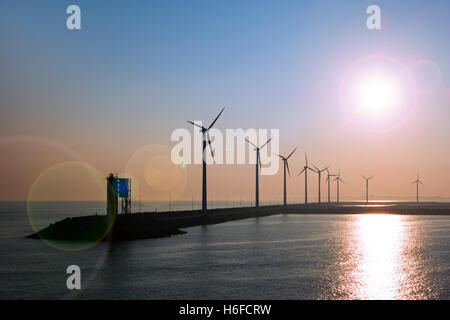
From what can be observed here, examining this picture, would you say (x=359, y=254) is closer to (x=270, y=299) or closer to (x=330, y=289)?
(x=330, y=289)

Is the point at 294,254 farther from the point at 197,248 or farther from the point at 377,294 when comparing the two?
the point at 377,294

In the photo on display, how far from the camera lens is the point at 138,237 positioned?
76625mm

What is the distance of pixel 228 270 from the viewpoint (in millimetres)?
44344

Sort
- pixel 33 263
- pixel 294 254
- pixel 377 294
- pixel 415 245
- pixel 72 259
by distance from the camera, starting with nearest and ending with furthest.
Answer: pixel 377 294 < pixel 33 263 < pixel 72 259 < pixel 294 254 < pixel 415 245

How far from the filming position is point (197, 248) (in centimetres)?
6278

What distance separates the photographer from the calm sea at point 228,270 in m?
34.2

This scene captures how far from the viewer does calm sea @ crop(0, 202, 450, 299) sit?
34.2 meters

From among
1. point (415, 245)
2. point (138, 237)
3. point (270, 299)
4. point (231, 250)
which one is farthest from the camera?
point (138, 237)
